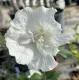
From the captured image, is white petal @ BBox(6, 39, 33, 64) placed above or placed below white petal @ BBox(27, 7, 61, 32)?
below

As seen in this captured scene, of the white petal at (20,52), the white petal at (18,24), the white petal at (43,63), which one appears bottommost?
the white petal at (43,63)

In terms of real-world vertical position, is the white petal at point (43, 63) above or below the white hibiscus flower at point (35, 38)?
below

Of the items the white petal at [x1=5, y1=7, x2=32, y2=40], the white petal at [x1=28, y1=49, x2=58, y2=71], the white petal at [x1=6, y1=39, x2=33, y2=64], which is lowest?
the white petal at [x1=28, y1=49, x2=58, y2=71]

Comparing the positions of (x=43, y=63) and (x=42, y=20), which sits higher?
(x=42, y=20)

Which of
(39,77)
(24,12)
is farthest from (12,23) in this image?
(39,77)

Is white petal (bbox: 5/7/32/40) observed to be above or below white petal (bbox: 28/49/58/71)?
above

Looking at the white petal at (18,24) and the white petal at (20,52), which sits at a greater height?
the white petal at (18,24)

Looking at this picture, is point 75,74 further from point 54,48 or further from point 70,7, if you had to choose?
point 70,7

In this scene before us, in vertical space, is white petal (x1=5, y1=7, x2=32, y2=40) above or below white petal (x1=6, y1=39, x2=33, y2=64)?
above
